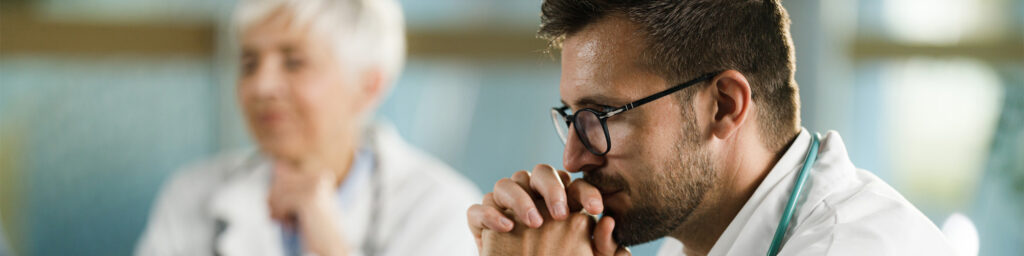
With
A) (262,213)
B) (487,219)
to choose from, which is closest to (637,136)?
(487,219)

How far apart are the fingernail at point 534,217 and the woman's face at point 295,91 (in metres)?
1.08

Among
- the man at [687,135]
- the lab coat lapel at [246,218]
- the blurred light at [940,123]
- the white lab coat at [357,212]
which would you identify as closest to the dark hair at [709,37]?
the man at [687,135]

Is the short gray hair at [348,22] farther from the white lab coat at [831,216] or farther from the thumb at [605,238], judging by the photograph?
the white lab coat at [831,216]

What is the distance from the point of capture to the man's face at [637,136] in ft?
3.24

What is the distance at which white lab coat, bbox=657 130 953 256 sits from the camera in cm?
82

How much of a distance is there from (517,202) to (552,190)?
59mm

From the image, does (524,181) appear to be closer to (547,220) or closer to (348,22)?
(547,220)

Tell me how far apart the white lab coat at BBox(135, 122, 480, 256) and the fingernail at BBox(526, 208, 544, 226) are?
0.77m

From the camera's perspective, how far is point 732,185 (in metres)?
1.02

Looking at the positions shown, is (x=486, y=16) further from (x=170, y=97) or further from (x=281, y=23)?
(x=170, y=97)

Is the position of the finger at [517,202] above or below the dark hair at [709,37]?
below

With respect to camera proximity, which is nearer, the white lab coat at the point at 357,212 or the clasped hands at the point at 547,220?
the clasped hands at the point at 547,220

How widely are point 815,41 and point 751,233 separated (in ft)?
4.78

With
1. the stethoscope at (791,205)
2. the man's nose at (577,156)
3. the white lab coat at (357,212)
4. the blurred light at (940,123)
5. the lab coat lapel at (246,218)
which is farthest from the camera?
the blurred light at (940,123)
